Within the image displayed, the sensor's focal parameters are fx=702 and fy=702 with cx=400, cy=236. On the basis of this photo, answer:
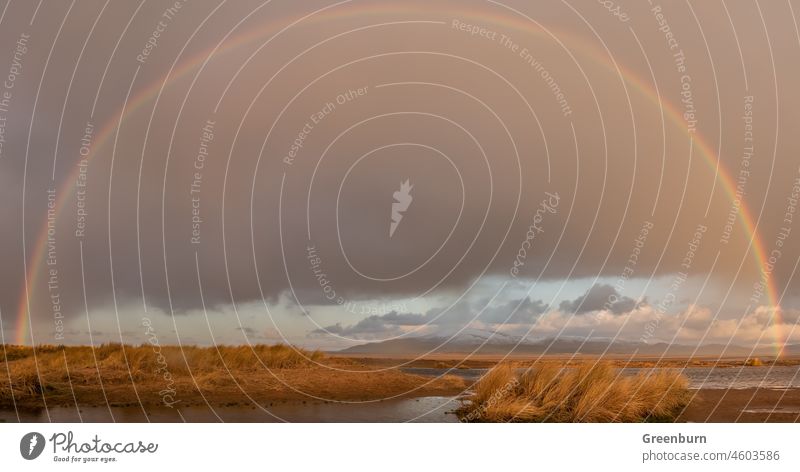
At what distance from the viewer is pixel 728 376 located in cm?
3128

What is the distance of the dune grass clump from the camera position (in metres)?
20.9

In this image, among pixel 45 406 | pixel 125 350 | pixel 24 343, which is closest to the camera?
pixel 45 406

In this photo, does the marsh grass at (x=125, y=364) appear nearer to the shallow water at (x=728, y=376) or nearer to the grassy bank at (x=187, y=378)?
the grassy bank at (x=187, y=378)

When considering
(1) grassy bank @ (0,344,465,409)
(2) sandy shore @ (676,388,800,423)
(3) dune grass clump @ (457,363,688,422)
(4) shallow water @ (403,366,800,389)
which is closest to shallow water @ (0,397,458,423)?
(1) grassy bank @ (0,344,465,409)

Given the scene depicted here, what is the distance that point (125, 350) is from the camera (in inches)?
1033
